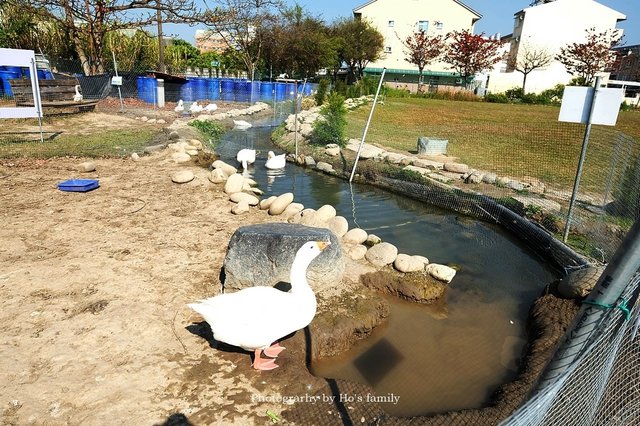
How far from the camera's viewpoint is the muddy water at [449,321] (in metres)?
3.84

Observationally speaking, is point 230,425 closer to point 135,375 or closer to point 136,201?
point 135,375

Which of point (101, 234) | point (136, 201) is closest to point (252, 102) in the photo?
point (136, 201)

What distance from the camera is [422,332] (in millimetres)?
4633

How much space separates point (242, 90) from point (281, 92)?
2381mm

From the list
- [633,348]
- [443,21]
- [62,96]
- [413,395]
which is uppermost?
[443,21]

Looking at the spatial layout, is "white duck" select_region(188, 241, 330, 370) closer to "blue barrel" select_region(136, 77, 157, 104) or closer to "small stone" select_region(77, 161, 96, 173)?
"small stone" select_region(77, 161, 96, 173)

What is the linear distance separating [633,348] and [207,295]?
4097mm

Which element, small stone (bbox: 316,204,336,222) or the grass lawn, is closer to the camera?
small stone (bbox: 316,204,336,222)

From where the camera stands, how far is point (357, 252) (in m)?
5.88

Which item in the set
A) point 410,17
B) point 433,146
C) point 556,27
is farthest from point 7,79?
point 556,27

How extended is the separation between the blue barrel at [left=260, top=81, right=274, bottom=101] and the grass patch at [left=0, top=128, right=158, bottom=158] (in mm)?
12574

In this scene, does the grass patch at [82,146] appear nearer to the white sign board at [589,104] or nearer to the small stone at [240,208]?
the small stone at [240,208]

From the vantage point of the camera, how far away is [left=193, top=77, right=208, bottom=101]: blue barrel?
2300cm

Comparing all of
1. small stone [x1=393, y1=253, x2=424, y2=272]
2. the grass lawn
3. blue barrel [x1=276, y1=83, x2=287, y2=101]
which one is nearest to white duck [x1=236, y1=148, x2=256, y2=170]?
the grass lawn
